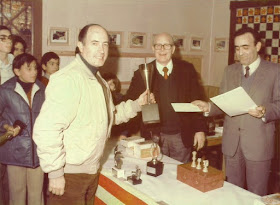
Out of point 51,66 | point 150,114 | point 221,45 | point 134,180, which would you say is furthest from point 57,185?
point 221,45

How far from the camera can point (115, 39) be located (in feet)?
17.9

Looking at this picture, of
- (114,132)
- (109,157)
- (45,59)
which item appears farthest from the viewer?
(45,59)

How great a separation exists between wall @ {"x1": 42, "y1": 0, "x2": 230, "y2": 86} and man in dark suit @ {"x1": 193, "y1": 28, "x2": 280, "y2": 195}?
8.84 feet

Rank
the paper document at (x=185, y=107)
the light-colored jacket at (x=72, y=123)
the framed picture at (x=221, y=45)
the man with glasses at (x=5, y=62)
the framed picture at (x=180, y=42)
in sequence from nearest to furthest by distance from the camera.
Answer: the light-colored jacket at (x=72, y=123) < the paper document at (x=185, y=107) < the man with glasses at (x=5, y=62) < the framed picture at (x=180, y=42) < the framed picture at (x=221, y=45)

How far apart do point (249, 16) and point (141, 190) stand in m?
4.57

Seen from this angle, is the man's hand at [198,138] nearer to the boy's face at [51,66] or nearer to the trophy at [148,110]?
the trophy at [148,110]

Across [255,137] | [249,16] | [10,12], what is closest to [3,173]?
[10,12]

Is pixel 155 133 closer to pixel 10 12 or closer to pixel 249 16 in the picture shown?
pixel 10 12

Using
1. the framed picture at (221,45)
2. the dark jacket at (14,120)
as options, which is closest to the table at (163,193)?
the dark jacket at (14,120)

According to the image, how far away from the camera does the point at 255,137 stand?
3021 mm

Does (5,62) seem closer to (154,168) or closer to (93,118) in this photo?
(93,118)

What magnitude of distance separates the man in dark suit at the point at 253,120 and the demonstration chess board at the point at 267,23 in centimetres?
276

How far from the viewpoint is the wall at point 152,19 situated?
496cm

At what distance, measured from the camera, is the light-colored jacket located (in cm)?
204
